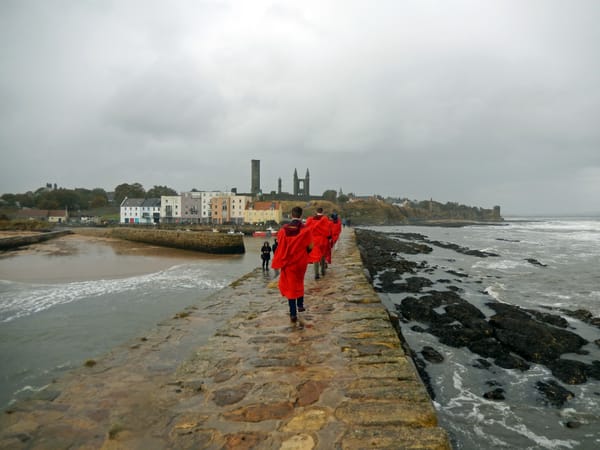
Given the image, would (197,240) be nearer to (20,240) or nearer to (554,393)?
(20,240)

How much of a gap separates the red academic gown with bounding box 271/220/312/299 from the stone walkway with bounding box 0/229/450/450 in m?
0.59

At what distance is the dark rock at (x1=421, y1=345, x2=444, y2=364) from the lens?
23.7ft

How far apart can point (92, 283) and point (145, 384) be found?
40.5 ft

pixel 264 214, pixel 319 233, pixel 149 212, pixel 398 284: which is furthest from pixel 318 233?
pixel 149 212

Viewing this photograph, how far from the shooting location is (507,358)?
7.38m

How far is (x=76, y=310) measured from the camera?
9.38m

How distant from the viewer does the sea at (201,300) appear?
494cm

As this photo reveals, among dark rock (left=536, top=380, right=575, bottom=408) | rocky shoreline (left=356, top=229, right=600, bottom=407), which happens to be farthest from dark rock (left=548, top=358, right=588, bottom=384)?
dark rock (left=536, top=380, right=575, bottom=408)

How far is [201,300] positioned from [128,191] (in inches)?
4071

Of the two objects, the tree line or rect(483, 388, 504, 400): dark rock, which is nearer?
rect(483, 388, 504, 400): dark rock

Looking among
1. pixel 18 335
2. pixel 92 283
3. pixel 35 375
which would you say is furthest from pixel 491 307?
pixel 92 283

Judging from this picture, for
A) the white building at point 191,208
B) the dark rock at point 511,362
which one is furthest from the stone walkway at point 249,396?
the white building at point 191,208

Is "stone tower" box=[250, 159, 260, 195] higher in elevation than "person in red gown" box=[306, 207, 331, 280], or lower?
higher

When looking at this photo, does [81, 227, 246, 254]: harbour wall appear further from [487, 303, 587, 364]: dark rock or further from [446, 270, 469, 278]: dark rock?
[487, 303, 587, 364]: dark rock
